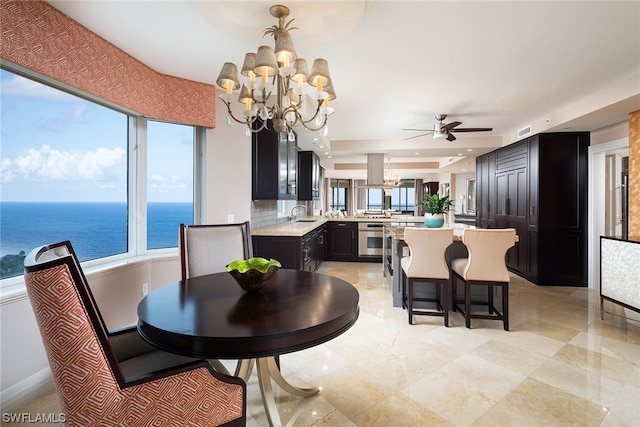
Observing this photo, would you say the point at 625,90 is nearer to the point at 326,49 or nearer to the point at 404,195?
the point at 326,49

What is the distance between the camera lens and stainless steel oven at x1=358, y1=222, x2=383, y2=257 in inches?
230

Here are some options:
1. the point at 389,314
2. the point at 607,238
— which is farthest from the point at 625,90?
the point at 389,314

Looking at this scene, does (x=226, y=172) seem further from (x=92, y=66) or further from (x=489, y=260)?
(x=489, y=260)

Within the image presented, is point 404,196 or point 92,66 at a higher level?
point 92,66

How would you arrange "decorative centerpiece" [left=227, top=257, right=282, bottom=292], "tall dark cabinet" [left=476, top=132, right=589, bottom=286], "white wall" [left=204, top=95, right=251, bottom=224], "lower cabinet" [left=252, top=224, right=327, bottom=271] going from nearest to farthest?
1. "decorative centerpiece" [left=227, top=257, right=282, bottom=292]
2. "white wall" [left=204, top=95, right=251, bottom=224]
3. "lower cabinet" [left=252, top=224, right=327, bottom=271]
4. "tall dark cabinet" [left=476, top=132, right=589, bottom=286]

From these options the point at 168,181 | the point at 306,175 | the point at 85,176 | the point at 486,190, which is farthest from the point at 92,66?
the point at 486,190

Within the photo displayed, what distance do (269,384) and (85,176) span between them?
2.21 metres

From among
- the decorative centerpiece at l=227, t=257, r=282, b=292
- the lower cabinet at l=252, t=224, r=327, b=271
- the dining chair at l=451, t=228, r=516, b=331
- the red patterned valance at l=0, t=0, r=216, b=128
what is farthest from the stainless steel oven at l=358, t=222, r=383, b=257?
the decorative centerpiece at l=227, t=257, r=282, b=292

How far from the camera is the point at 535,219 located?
14.9 feet

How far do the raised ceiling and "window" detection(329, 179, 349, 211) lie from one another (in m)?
8.97

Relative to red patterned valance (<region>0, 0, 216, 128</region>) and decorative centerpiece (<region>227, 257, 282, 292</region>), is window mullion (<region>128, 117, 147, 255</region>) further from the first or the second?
decorative centerpiece (<region>227, 257, 282, 292</region>)

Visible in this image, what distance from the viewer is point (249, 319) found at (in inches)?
45.4

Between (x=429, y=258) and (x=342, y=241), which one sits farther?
(x=342, y=241)

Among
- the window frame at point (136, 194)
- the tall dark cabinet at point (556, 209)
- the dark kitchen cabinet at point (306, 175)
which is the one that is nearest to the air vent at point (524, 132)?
the tall dark cabinet at point (556, 209)
